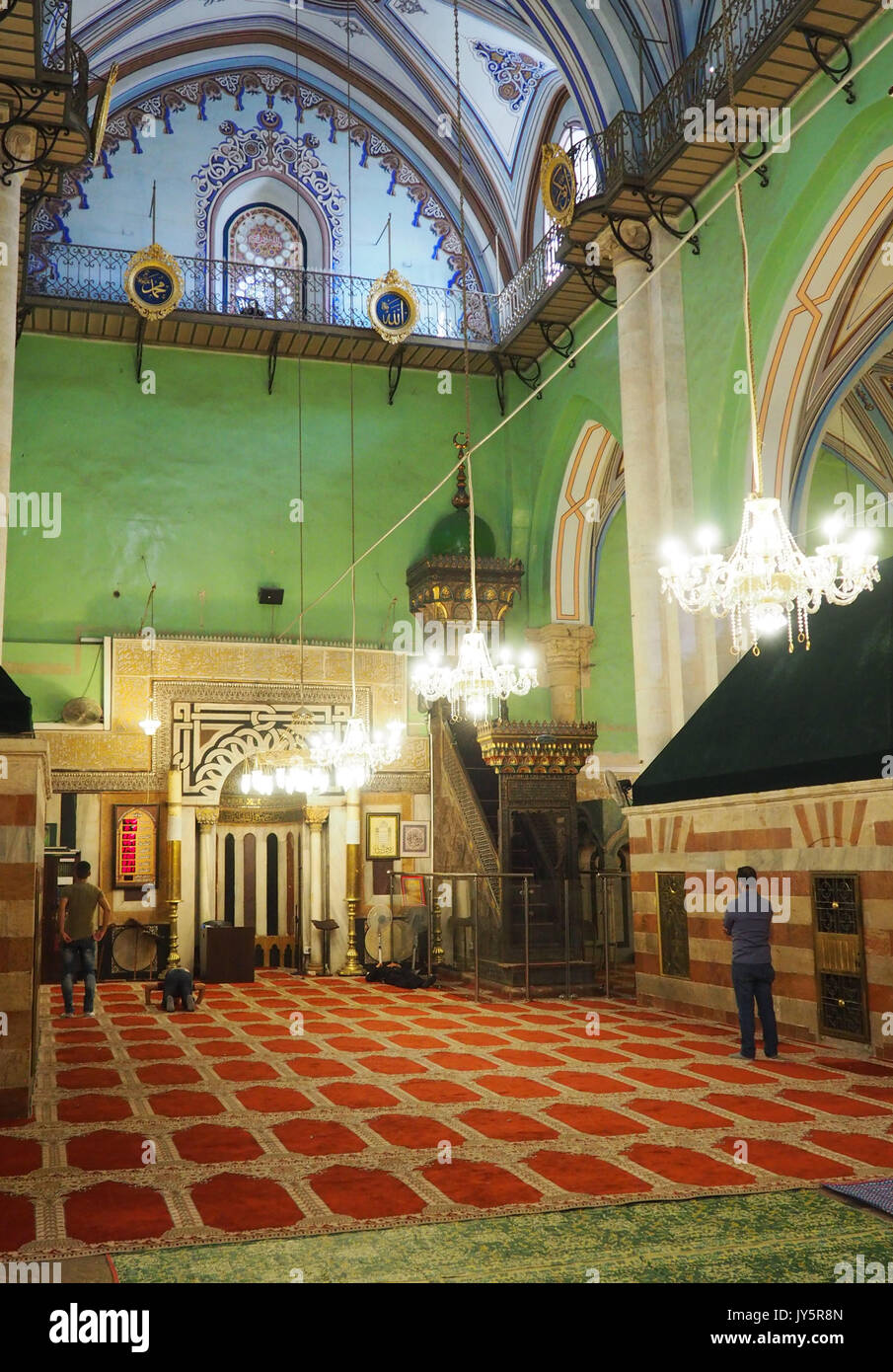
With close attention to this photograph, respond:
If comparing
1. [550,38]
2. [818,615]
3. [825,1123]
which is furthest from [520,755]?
[550,38]

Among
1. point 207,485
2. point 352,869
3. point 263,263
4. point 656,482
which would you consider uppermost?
point 263,263

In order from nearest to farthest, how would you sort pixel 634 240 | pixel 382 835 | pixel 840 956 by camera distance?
pixel 840 956, pixel 634 240, pixel 382 835

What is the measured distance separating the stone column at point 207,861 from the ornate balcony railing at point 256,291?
464 cm

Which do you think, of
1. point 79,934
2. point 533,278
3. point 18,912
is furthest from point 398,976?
point 533,278

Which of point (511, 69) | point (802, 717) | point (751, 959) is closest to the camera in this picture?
point (751, 959)

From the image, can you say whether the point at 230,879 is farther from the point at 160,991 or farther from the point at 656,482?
the point at 656,482

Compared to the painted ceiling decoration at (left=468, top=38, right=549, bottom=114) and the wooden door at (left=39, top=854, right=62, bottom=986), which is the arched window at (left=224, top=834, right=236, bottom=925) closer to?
the wooden door at (left=39, top=854, right=62, bottom=986)

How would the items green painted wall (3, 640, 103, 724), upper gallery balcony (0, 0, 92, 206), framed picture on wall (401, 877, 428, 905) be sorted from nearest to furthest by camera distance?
upper gallery balcony (0, 0, 92, 206), green painted wall (3, 640, 103, 724), framed picture on wall (401, 877, 428, 905)

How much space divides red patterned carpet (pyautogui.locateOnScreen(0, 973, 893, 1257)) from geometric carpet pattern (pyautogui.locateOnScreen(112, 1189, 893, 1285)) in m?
0.13

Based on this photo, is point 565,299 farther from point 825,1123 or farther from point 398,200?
point 825,1123

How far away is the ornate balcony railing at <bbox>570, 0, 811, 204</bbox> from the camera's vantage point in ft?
23.1

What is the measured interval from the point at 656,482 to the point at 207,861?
5.16 metres

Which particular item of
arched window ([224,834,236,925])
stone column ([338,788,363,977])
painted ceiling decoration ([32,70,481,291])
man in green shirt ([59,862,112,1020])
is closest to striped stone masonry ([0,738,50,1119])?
man in green shirt ([59,862,112,1020])

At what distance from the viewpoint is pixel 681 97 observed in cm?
810
